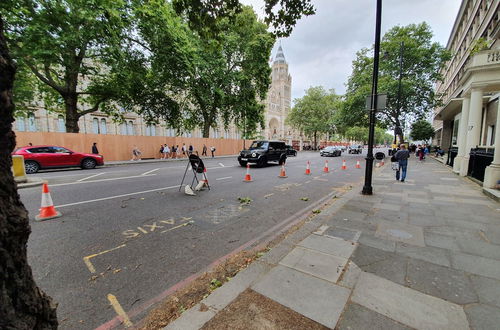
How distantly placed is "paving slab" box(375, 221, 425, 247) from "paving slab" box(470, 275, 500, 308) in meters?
0.93

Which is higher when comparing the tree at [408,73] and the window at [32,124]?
the tree at [408,73]

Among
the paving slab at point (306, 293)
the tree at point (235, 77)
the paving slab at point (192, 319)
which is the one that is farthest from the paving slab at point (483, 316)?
the tree at point (235, 77)

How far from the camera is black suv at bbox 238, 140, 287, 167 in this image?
50.4 feet

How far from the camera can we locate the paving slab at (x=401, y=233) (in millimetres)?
3777

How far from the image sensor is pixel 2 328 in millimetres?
1021

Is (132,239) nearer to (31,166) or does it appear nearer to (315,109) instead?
(31,166)

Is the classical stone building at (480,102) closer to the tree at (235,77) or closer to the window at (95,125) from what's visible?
the tree at (235,77)

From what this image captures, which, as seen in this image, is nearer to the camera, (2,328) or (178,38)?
(2,328)

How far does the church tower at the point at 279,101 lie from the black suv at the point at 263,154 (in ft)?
197

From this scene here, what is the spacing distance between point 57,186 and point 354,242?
33.4 feet

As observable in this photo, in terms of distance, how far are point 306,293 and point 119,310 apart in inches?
81.0

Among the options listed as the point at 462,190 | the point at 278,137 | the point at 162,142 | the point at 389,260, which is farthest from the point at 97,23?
the point at 278,137

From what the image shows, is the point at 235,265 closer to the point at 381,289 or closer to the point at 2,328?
the point at 381,289

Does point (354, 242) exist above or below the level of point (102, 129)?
below
